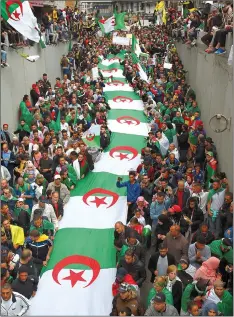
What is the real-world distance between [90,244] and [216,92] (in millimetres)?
6331

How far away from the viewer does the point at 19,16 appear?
43.8ft

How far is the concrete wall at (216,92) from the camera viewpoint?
10.2m

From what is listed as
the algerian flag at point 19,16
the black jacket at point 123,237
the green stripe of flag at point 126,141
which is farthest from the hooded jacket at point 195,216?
the algerian flag at point 19,16

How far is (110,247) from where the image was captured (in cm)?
855

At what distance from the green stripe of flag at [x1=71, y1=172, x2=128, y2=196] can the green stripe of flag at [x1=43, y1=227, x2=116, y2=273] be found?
173 cm

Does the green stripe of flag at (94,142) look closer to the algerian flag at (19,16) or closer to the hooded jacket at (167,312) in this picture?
the algerian flag at (19,16)

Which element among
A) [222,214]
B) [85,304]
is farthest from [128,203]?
[85,304]

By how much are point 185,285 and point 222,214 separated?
1.90 m

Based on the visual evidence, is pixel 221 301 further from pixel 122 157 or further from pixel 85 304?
pixel 122 157

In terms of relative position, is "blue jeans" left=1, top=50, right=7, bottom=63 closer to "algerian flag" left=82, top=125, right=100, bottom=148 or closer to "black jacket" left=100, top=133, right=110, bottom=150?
"algerian flag" left=82, top=125, right=100, bottom=148

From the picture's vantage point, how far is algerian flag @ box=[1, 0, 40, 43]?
12945mm

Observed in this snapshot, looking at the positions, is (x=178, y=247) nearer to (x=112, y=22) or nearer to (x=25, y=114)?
(x=25, y=114)

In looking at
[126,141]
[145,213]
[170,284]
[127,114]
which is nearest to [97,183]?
[145,213]

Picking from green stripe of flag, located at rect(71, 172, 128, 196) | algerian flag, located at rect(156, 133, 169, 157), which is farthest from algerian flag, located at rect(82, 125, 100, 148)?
algerian flag, located at rect(156, 133, 169, 157)
